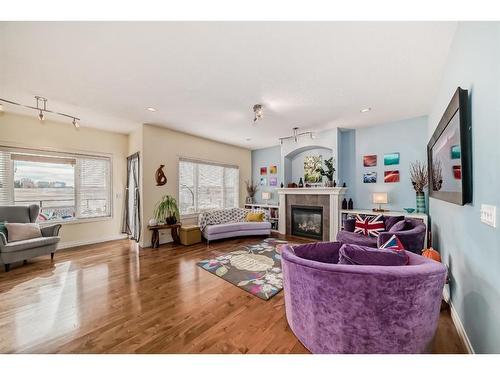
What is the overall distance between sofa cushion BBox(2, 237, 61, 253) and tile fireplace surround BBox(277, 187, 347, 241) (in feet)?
15.4

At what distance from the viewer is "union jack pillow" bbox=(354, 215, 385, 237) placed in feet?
11.0

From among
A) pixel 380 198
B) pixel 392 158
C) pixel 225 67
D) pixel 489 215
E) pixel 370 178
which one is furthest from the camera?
pixel 370 178

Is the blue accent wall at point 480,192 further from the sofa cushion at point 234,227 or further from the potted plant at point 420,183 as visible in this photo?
the sofa cushion at point 234,227

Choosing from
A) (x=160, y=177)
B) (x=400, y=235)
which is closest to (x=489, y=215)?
(x=400, y=235)

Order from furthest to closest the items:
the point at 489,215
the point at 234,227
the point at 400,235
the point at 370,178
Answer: the point at 234,227, the point at 370,178, the point at 400,235, the point at 489,215

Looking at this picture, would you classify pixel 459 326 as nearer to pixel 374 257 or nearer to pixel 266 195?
pixel 374 257

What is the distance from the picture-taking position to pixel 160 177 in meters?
4.45

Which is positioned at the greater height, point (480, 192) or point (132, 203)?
point (480, 192)

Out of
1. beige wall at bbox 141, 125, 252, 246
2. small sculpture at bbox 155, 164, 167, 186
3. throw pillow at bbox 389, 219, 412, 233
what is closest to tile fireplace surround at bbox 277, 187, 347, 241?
throw pillow at bbox 389, 219, 412, 233

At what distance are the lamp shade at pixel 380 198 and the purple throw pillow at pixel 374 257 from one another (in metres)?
2.88

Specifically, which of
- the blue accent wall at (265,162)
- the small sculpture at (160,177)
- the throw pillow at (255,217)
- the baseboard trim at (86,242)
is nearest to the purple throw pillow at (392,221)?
the throw pillow at (255,217)

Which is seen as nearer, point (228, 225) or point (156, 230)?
point (156, 230)

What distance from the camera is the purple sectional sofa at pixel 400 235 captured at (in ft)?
8.60

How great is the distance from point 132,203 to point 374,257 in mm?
4897
